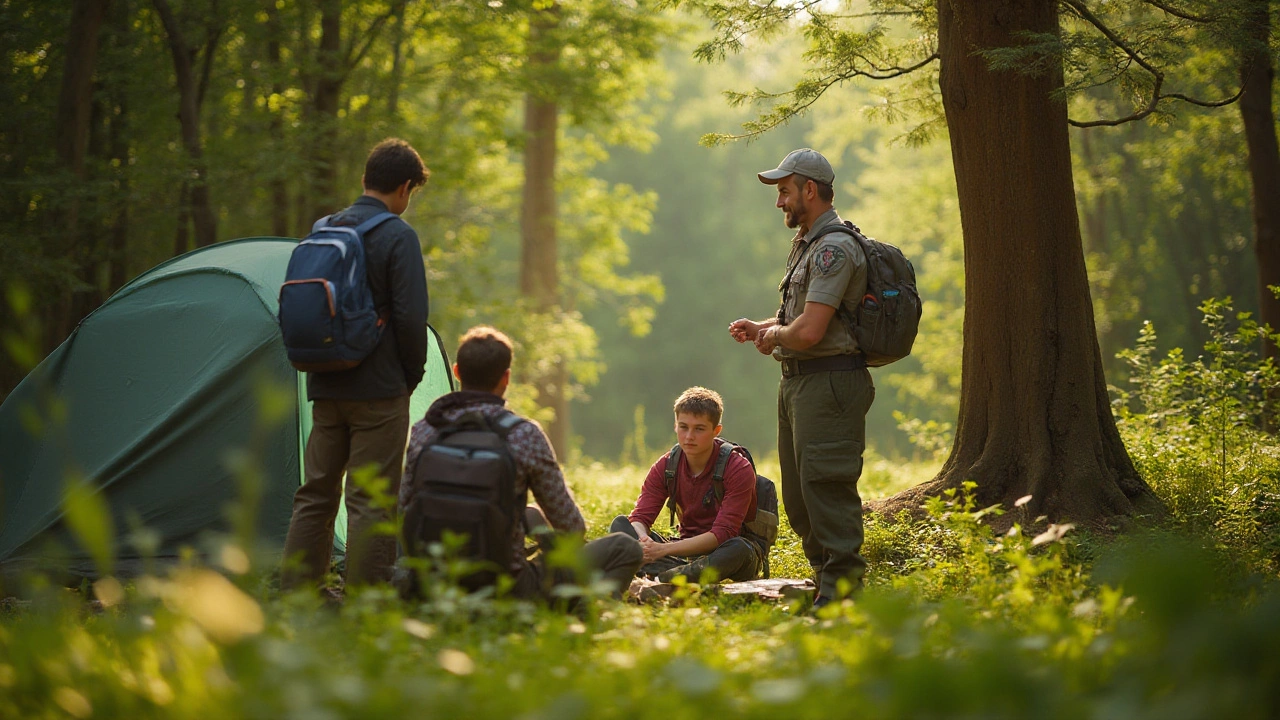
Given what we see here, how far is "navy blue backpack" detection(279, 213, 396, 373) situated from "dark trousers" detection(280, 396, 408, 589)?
0.24m

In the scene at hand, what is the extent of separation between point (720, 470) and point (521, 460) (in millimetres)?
1736

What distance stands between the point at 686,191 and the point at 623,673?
115ft

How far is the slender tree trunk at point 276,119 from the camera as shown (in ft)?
33.9

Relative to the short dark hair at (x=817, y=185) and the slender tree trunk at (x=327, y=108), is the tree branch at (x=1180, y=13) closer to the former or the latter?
the short dark hair at (x=817, y=185)

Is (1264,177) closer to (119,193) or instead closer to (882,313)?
(882,313)

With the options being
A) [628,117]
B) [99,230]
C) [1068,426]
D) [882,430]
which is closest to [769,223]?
[882,430]

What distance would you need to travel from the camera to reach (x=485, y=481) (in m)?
3.43

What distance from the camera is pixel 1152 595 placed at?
202cm

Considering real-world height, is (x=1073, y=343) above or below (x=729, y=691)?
above

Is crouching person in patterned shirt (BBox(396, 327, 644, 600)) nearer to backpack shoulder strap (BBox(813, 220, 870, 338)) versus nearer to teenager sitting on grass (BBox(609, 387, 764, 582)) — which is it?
teenager sitting on grass (BBox(609, 387, 764, 582))

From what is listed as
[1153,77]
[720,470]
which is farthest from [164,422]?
[1153,77]

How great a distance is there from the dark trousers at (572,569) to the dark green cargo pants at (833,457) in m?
0.85

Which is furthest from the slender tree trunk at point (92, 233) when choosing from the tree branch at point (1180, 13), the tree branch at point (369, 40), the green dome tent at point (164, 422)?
the tree branch at point (1180, 13)

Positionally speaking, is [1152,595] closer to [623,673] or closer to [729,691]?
[729,691]
